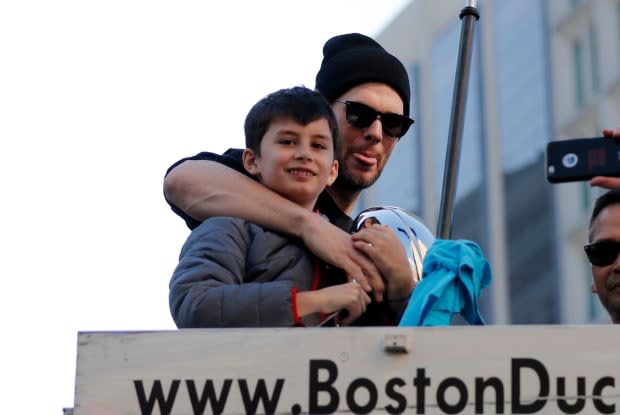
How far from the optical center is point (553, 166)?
536 centimetres

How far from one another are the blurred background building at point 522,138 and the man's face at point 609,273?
3546cm

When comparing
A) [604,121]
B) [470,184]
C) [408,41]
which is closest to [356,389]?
[604,121]

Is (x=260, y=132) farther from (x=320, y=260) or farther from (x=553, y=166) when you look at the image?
(x=553, y=166)

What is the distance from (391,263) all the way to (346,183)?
2.45ft

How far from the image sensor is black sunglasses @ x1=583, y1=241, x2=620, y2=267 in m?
5.55

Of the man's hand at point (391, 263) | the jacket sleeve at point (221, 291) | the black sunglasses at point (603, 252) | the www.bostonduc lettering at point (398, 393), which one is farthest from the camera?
the black sunglasses at point (603, 252)

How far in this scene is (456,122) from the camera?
5184 millimetres

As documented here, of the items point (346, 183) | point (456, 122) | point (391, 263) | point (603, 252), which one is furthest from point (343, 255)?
point (603, 252)

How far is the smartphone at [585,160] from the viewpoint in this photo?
5.20m

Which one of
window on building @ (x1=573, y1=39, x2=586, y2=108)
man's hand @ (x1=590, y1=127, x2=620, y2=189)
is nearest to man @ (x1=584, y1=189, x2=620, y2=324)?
man's hand @ (x1=590, y1=127, x2=620, y2=189)

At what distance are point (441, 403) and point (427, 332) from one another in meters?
0.14

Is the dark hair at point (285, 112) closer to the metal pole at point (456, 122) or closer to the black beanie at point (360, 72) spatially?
the metal pole at point (456, 122)

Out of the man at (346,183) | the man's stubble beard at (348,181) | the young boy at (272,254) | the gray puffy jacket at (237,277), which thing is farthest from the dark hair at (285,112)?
the man's stubble beard at (348,181)

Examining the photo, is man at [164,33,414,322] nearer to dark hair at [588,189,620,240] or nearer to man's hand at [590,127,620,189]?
man's hand at [590,127,620,189]
